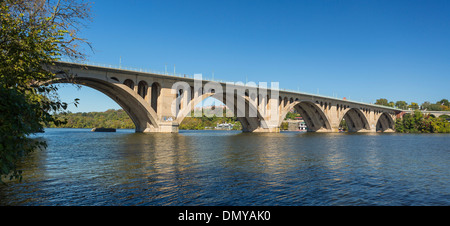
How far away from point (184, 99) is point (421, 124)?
11489cm

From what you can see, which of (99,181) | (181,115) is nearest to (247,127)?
(181,115)

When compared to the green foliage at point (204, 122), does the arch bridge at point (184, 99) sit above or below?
above

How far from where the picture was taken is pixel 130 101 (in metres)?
64.3

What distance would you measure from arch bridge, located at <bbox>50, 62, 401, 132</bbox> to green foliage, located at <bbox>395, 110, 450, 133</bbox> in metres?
36.9

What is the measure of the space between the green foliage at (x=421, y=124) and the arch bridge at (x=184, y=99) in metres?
36.9

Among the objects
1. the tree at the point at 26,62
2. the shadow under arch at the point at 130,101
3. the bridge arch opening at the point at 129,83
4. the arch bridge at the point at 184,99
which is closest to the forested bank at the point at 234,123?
the arch bridge at the point at 184,99

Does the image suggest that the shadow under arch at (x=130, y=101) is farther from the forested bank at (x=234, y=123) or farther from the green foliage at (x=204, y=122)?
the green foliage at (x=204, y=122)

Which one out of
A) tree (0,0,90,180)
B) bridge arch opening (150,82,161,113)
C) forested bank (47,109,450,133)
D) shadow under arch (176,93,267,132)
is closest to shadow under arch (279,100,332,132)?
shadow under arch (176,93,267,132)

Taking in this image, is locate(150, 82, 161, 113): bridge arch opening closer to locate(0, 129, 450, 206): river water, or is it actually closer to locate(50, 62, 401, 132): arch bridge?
locate(50, 62, 401, 132): arch bridge

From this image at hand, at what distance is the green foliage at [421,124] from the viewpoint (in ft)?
415

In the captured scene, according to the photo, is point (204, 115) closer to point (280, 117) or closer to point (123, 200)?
point (280, 117)
